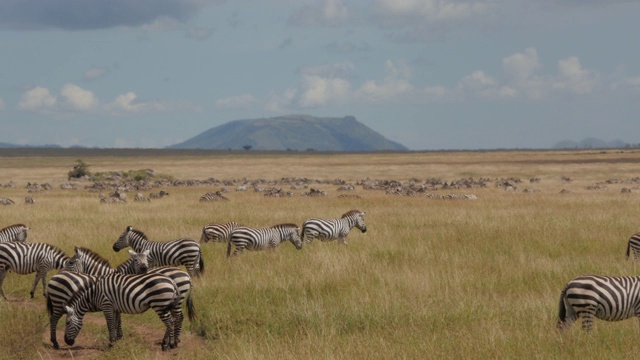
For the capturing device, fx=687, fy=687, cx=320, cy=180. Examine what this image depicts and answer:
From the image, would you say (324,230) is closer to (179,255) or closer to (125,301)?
(179,255)

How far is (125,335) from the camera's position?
10.2 meters

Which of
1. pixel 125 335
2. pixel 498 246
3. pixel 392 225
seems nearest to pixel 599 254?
pixel 498 246

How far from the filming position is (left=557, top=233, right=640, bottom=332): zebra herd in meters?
8.53

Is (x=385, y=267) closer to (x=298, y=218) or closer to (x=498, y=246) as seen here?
(x=498, y=246)

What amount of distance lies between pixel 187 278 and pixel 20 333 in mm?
2469

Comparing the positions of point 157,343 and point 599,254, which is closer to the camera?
point 157,343

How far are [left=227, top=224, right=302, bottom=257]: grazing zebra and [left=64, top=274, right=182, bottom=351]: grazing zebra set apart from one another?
20.0 feet

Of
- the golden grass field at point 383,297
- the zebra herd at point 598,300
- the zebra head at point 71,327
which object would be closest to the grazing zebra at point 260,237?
the golden grass field at point 383,297

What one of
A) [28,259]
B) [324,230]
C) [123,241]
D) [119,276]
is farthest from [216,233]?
[119,276]

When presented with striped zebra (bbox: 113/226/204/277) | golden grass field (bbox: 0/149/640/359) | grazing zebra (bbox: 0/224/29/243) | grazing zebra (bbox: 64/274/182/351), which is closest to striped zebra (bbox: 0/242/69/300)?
golden grass field (bbox: 0/149/640/359)

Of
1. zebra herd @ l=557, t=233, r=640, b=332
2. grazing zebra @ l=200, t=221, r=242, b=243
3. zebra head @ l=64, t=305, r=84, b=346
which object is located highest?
zebra herd @ l=557, t=233, r=640, b=332

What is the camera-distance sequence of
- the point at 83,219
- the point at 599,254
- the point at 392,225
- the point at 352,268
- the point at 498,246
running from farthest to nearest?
the point at 83,219 → the point at 392,225 → the point at 498,246 → the point at 599,254 → the point at 352,268

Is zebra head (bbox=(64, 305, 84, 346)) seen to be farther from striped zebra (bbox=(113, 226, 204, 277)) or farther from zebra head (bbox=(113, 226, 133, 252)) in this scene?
zebra head (bbox=(113, 226, 133, 252))

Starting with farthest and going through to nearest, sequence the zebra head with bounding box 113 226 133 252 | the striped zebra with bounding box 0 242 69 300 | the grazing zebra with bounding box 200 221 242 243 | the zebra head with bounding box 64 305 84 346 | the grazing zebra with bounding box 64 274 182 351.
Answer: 1. the grazing zebra with bounding box 200 221 242 243
2. the zebra head with bounding box 113 226 133 252
3. the striped zebra with bounding box 0 242 69 300
4. the zebra head with bounding box 64 305 84 346
5. the grazing zebra with bounding box 64 274 182 351
